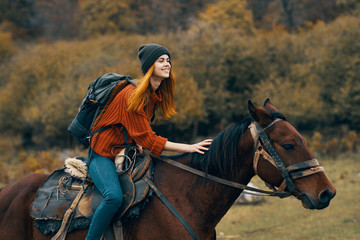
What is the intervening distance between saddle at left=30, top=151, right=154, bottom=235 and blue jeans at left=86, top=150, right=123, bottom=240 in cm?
12

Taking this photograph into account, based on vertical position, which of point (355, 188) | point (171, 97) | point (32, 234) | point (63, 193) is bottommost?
point (355, 188)

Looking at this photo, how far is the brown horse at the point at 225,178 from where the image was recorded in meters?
3.96

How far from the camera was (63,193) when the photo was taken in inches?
180

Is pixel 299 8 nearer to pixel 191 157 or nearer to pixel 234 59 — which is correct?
pixel 234 59

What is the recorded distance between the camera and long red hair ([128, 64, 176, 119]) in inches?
164

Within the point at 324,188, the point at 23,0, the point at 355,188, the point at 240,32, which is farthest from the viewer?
the point at 23,0

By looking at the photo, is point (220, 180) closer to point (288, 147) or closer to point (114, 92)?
point (288, 147)

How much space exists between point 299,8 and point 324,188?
57901 millimetres

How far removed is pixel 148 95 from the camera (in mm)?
4352

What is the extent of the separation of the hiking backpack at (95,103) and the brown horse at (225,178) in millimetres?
807

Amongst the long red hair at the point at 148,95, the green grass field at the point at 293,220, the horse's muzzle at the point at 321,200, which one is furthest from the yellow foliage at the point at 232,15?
the horse's muzzle at the point at 321,200

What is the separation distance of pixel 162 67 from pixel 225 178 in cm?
124

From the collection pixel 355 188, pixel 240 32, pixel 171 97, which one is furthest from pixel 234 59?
pixel 171 97

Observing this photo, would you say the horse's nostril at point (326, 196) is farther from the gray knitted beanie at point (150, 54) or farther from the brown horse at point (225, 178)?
the gray knitted beanie at point (150, 54)
